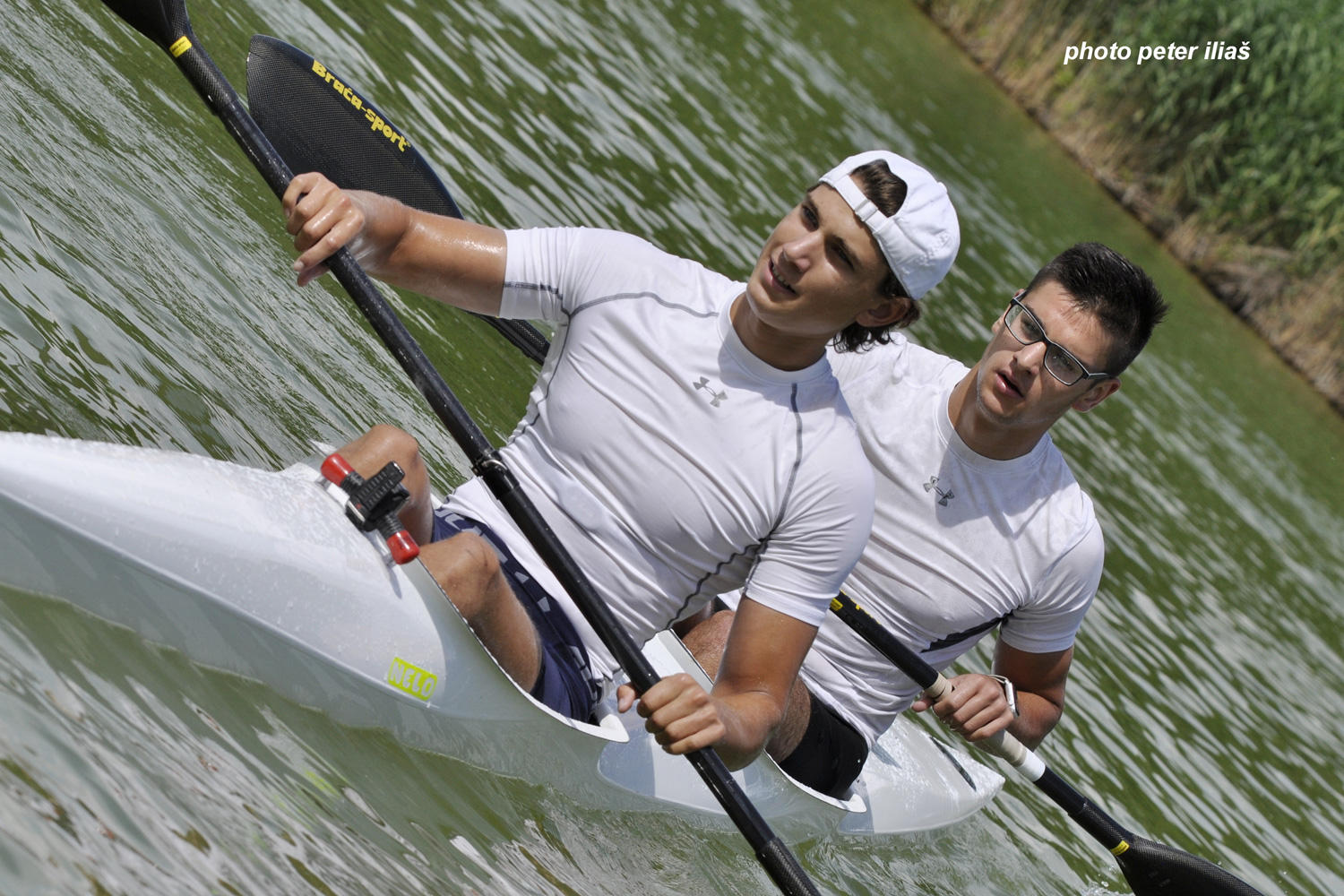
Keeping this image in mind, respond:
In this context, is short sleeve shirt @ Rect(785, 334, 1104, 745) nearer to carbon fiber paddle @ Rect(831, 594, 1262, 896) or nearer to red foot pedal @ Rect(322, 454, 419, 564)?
carbon fiber paddle @ Rect(831, 594, 1262, 896)

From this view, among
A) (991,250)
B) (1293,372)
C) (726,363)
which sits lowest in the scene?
(726,363)

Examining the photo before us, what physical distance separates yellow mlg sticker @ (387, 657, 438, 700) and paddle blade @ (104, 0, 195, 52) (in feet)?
6.73

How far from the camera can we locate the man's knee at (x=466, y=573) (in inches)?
138

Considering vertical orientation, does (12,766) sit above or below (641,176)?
below

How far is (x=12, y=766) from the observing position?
2.80 meters

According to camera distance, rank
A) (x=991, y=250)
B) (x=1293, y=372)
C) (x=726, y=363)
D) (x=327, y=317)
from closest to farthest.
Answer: (x=726, y=363) → (x=327, y=317) → (x=991, y=250) → (x=1293, y=372)

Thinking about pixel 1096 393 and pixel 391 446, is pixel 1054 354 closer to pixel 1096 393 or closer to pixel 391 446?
pixel 1096 393

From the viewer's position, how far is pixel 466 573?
3500 mm

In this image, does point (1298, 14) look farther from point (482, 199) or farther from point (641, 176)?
point (482, 199)

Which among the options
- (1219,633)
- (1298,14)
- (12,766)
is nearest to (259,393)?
(12,766)

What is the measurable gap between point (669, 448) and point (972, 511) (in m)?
1.54

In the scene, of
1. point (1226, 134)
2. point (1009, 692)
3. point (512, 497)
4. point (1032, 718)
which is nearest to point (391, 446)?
point (512, 497)

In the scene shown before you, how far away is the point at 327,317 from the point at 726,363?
9.71 ft

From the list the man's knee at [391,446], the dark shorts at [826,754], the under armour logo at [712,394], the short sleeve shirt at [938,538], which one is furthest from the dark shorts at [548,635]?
the short sleeve shirt at [938,538]
